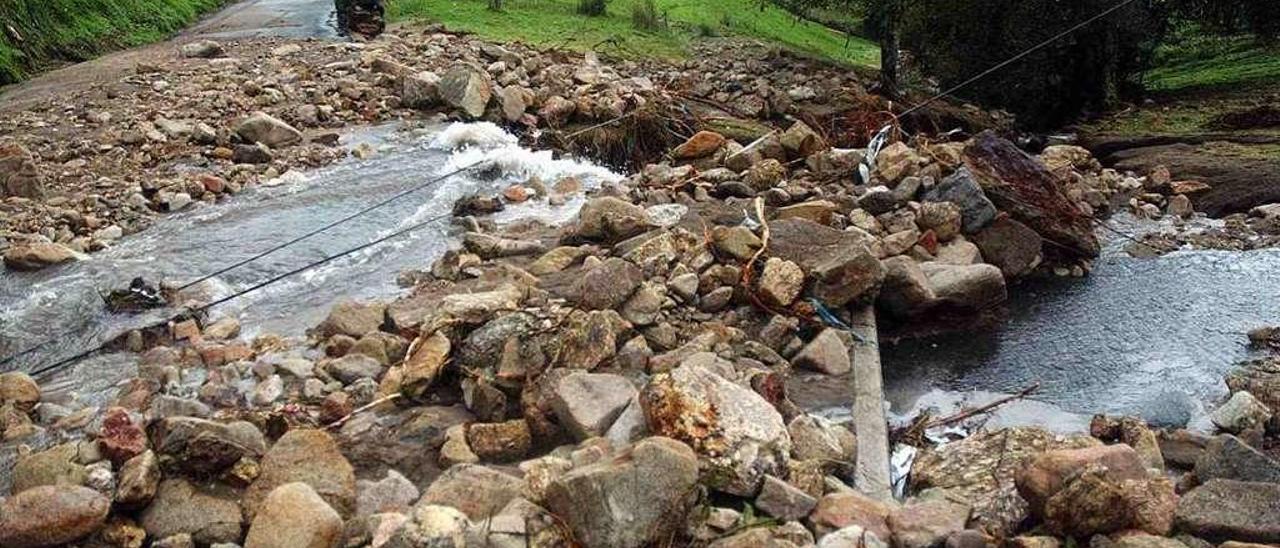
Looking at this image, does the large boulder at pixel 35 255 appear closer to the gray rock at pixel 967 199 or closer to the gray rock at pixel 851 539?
the gray rock at pixel 851 539

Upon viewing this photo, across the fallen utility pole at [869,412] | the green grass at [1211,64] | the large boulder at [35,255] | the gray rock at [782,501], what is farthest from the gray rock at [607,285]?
the green grass at [1211,64]

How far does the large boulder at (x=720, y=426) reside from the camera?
483 centimetres

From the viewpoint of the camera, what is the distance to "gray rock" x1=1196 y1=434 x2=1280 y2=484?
209 inches

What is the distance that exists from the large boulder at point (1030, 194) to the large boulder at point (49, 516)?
7553 mm

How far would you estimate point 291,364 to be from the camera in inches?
256

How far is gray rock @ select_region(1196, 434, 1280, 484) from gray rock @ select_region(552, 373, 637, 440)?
314 centimetres

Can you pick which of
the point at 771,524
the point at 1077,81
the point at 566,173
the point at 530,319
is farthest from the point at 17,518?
the point at 1077,81

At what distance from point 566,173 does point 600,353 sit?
562 centimetres

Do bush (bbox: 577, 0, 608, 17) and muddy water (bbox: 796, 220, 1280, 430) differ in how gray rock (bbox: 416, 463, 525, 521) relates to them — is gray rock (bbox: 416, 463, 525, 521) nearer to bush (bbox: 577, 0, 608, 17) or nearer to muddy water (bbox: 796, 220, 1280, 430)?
muddy water (bbox: 796, 220, 1280, 430)

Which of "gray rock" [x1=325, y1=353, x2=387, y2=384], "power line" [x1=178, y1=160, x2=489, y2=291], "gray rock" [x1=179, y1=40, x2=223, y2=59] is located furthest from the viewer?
"gray rock" [x1=179, y1=40, x2=223, y2=59]

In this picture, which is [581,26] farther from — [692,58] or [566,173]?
[566,173]

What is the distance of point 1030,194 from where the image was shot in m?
10.2

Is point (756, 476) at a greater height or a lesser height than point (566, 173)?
greater

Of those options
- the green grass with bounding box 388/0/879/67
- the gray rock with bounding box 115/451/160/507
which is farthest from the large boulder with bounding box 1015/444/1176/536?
the green grass with bounding box 388/0/879/67
